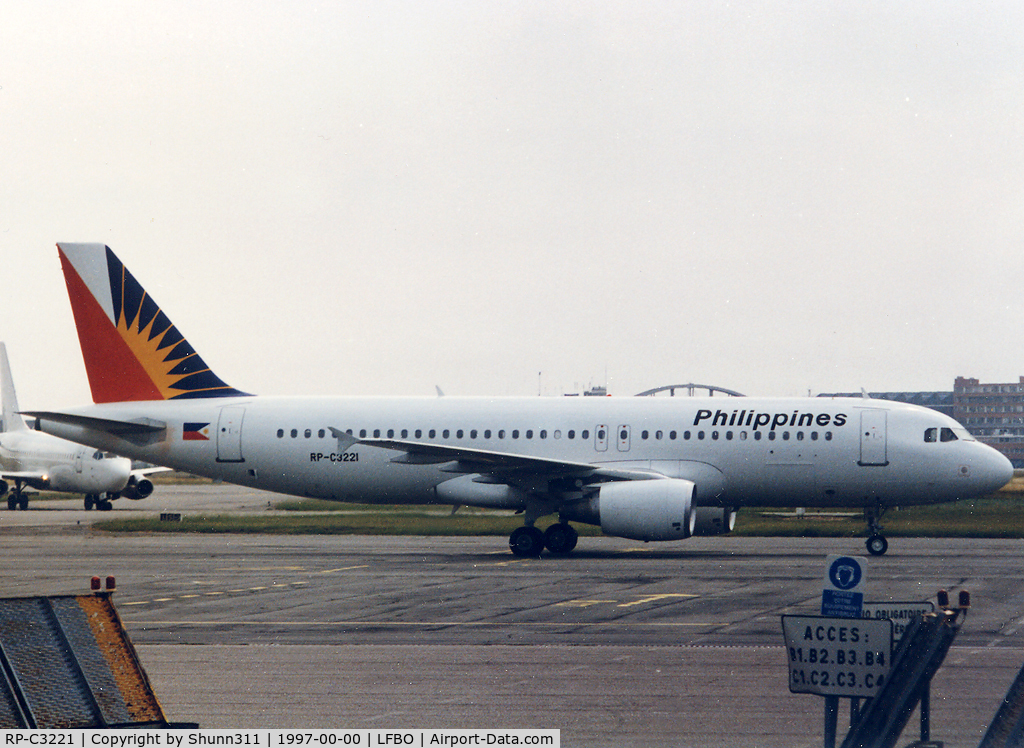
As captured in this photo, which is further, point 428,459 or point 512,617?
point 428,459

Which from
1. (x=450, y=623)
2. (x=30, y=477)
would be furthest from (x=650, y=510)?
(x=30, y=477)

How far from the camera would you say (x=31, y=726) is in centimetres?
721

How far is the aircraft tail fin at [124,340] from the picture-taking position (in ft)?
103

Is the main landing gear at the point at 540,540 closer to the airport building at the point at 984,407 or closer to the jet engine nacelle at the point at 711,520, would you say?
the jet engine nacelle at the point at 711,520

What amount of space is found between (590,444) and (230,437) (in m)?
8.94

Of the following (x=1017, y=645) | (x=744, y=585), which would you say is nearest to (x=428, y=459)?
(x=744, y=585)

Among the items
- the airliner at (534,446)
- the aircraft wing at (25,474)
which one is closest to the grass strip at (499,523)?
the airliner at (534,446)

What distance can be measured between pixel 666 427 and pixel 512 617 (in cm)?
1226

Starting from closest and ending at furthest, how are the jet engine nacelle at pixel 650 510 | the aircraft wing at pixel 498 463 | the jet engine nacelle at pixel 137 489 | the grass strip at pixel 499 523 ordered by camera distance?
the jet engine nacelle at pixel 650 510 < the aircraft wing at pixel 498 463 < the grass strip at pixel 499 523 < the jet engine nacelle at pixel 137 489

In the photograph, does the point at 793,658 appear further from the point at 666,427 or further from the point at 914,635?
the point at 666,427

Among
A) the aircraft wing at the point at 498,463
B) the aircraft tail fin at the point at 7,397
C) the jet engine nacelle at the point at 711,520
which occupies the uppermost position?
the aircraft tail fin at the point at 7,397

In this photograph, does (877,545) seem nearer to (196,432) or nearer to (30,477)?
(196,432)

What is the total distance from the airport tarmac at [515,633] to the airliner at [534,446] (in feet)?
4.59

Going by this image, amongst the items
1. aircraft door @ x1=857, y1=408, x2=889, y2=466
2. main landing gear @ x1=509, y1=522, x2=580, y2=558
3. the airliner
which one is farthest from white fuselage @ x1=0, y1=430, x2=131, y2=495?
aircraft door @ x1=857, y1=408, x2=889, y2=466
